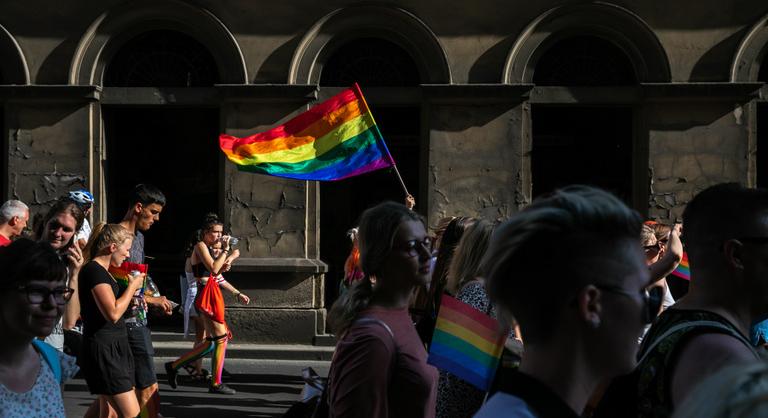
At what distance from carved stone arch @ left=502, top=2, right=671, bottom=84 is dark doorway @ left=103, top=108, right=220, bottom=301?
4.21 metres

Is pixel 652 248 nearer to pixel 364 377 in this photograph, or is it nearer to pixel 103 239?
pixel 103 239

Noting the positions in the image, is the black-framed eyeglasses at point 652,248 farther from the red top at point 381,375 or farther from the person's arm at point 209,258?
the person's arm at point 209,258

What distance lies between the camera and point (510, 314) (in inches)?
90.6

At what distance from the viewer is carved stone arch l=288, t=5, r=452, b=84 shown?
45.1 feet

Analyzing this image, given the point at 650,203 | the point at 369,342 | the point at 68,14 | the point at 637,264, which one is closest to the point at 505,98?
the point at 650,203

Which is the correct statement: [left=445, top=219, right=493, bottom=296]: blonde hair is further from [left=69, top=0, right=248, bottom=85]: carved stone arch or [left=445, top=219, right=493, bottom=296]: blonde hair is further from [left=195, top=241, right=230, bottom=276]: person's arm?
[left=69, top=0, right=248, bottom=85]: carved stone arch

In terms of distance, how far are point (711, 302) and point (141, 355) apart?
4887mm

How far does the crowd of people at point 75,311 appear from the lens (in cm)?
363

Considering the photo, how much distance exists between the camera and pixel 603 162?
14.2m

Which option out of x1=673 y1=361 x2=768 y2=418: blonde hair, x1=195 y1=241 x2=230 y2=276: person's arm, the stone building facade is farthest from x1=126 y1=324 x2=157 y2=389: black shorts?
the stone building facade

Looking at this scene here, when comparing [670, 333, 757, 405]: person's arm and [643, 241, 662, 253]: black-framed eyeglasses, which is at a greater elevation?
[670, 333, 757, 405]: person's arm

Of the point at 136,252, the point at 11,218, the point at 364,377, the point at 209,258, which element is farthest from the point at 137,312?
the point at 364,377

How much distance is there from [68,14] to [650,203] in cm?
771

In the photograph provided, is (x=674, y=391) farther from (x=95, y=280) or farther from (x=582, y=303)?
(x=95, y=280)
